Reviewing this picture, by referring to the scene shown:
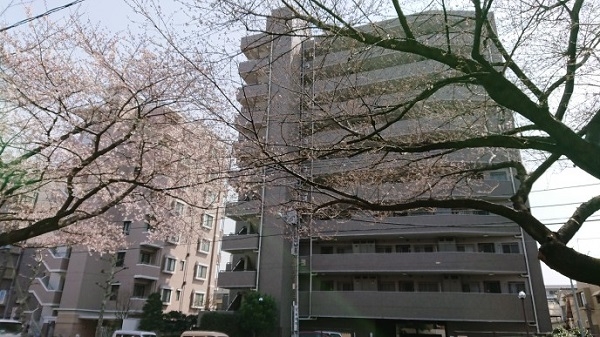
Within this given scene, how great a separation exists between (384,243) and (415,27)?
58.2 feet

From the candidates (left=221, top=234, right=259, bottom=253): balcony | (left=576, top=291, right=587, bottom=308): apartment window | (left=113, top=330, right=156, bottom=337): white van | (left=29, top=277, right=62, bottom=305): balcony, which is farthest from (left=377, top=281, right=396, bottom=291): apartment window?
(left=29, top=277, right=62, bottom=305): balcony

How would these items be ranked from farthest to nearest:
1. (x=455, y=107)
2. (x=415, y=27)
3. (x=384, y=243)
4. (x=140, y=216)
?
(x=384, y=243)
(x=140, y=216)
(x=455, y=107)
(x=415, y=27)

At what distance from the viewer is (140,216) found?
13023mm

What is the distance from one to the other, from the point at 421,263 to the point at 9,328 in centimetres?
1763

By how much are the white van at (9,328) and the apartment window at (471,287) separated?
19.6m

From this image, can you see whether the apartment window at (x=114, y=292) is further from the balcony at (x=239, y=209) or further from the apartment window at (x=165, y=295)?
the balcony at (x=239, y=209)

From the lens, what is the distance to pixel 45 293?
26312 millimetres

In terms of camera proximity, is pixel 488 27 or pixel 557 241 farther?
pixel 488 27

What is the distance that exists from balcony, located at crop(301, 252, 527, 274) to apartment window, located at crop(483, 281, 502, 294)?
4.38 feet

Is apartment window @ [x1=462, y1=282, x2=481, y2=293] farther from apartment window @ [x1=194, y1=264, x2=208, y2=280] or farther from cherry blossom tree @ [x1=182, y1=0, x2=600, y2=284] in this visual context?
apartment window @ [x1=194, y1=264, x2=208, y2=280]

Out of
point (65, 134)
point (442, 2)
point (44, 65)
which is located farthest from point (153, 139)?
point (442, 2)

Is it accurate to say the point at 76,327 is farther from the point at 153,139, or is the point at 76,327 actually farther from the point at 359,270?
the point at 153,139

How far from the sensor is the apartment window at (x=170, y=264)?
91.3 feet

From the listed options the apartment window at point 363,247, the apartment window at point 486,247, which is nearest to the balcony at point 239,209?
the apartment window at point 363,247
